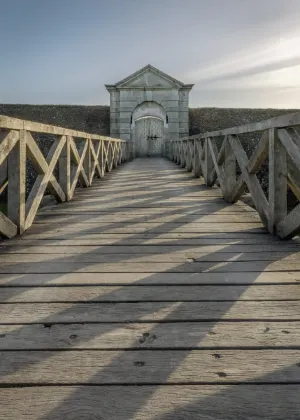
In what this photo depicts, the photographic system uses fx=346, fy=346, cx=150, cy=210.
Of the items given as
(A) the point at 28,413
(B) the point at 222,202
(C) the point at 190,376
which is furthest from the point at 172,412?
(B) the point at 222,202

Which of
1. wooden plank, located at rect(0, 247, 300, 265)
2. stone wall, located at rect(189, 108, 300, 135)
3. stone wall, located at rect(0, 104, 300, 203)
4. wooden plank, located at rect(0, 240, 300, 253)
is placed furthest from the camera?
stone wall, located at rect(189, 108, 300, 135)

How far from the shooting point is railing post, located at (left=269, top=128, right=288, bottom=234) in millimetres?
2596

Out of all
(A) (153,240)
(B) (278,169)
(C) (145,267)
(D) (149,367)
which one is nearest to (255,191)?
(B) (278,169)

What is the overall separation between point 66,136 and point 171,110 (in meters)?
15.5

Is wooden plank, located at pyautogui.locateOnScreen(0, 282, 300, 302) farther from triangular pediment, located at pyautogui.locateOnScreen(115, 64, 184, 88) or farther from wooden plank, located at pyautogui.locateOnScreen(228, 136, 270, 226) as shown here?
triangular pediment, located at pyautogui.locateOnScreen(115, 64, 184, 88)

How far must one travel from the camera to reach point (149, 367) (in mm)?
1103

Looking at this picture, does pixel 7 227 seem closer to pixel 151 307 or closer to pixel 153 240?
pixel 153 240

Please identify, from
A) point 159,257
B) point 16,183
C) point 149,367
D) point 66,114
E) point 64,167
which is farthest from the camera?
point 66,114

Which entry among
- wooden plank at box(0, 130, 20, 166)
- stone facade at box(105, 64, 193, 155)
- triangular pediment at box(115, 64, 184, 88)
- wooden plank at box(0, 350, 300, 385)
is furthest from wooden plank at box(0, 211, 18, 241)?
triangular pediment at box(115, 64, 184, 88)

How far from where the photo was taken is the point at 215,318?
142cm

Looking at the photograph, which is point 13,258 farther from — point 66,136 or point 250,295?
A: point 66,136

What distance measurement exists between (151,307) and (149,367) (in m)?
0.42

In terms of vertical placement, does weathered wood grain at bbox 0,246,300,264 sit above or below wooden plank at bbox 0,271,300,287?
above

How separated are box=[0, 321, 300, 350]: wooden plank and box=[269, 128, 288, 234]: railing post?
4.77 ft
